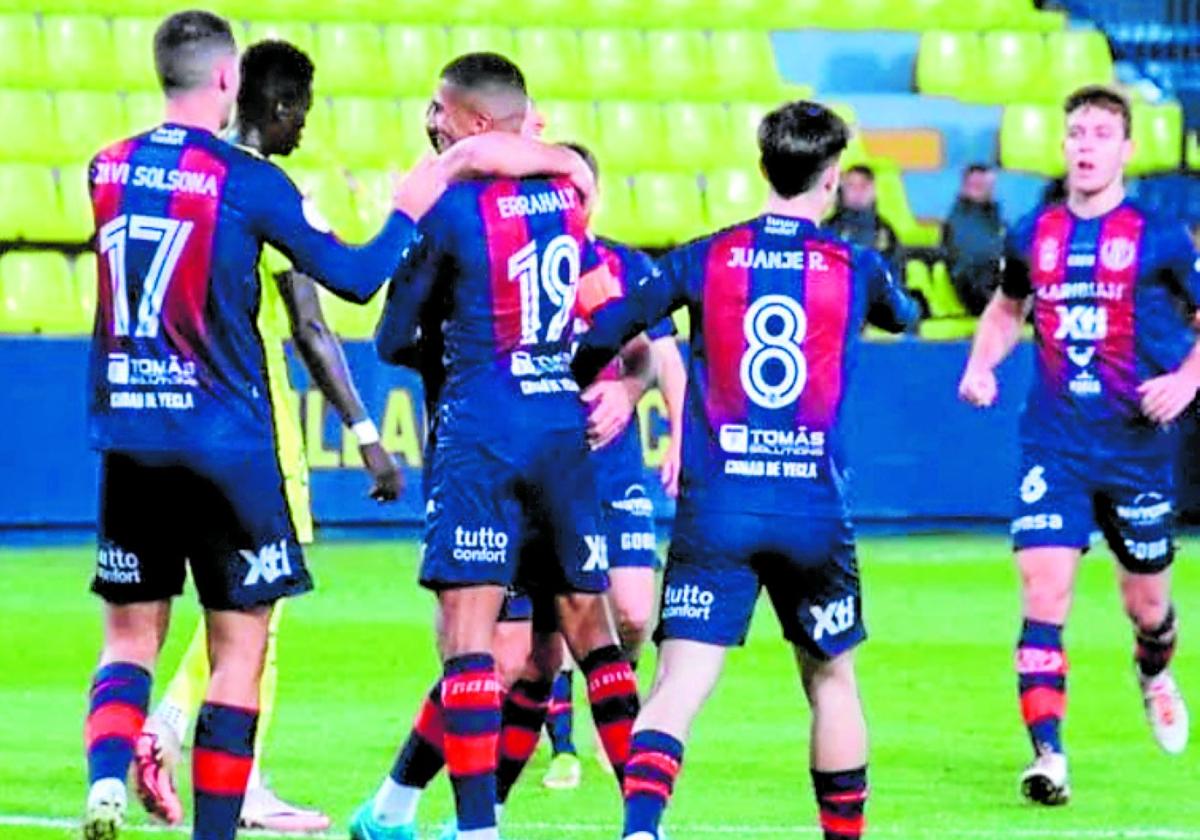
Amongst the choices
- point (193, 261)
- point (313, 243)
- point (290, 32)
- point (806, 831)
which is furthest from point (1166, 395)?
point (290, 32)

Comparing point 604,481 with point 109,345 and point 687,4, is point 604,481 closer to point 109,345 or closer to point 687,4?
point 109,345

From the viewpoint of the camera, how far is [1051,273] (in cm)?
1030

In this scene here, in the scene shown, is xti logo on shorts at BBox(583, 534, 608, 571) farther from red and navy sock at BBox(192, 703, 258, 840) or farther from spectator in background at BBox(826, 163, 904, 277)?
spectator in background at BBox(826, 163, 904, 277)

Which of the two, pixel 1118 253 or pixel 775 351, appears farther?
pixel 1118 253

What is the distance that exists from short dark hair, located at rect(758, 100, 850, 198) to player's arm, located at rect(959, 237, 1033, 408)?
2.65m

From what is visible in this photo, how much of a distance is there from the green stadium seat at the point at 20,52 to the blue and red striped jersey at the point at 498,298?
1334cm

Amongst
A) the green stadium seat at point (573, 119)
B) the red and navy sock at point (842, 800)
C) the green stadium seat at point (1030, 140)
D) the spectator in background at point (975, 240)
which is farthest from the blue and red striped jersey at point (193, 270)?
the green stadium seat at point (1030, 140)

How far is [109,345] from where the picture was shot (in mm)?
7715

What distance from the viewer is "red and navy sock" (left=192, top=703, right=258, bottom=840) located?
25.2 ft

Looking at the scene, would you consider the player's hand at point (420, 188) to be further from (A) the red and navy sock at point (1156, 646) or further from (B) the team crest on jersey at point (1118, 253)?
(A) the red and navy sock at point (1156, 646)

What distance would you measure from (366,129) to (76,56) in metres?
1.94

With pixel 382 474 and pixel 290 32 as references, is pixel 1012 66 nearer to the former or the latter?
pixel 290 32

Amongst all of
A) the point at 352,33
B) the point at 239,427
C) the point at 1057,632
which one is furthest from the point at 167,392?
the point at 352,33

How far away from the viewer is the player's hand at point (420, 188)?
7781 millimetres
